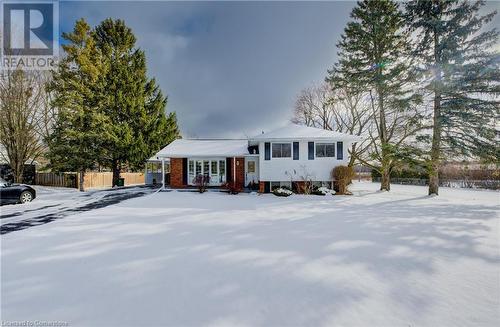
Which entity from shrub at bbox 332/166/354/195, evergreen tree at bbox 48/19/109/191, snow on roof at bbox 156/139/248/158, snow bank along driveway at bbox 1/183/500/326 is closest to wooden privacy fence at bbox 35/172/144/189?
evergreen tree at bbox 48/19/109/191

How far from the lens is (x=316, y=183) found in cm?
1612

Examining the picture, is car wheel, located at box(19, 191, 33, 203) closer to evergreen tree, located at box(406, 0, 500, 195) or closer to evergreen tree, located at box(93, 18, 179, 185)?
evergreen tree, located at box(93, 18, 179, 185)

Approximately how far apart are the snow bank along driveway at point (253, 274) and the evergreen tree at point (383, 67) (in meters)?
9.99

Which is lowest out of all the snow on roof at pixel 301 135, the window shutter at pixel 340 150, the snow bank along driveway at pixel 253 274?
the snow bank along driveway at pixel 253 274

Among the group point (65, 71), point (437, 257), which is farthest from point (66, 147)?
point (437, 257)

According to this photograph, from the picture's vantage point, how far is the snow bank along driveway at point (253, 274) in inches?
112

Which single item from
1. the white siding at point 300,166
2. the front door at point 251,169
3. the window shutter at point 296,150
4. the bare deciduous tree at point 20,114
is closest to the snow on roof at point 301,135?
the white siding at point 300,166

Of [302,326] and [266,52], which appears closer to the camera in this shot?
[302,326]

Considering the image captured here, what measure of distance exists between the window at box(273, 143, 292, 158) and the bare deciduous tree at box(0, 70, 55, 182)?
814 inches

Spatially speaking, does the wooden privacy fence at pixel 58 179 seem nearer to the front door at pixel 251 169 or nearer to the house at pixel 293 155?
the house at pixel 293 155

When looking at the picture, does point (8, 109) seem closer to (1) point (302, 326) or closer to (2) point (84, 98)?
(2) point (84, 98)

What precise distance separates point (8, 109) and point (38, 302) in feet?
71.7

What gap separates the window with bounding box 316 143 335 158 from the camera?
15797 mm

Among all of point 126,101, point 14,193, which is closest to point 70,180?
point 126,101
